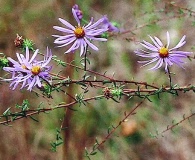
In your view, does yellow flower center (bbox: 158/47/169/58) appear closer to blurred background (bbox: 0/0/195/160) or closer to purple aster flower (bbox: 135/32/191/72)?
purple aster flower (bbox: 135/32/191/72)

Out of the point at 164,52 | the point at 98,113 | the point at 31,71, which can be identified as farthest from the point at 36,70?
the point at 98,113

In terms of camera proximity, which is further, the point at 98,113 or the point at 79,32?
the point at 98,113

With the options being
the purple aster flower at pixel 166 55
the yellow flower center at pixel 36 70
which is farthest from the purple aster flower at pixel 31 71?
the purple aster flower at pixel 166 55

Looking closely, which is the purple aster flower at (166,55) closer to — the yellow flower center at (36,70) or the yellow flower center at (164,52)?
the yellow flower center at (164,52)

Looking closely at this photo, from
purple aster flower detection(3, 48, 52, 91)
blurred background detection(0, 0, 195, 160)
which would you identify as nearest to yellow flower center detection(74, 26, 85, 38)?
purple aster flower detection(3, 48, 52, 91)

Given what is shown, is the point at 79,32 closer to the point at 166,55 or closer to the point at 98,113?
the point at 166,55

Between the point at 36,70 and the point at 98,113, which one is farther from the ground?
the point at 98,113

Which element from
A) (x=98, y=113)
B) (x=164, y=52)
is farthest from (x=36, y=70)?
(x=98, y=113)

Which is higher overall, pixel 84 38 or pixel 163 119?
pixel 163 119

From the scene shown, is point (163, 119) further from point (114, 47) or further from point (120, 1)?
point (120, 1)

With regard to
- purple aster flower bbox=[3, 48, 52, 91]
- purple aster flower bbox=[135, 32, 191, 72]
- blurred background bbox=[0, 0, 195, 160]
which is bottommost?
purple aster flower bbox=[3, 48, 52, 91]

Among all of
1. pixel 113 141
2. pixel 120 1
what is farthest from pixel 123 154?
pixel 120 1
